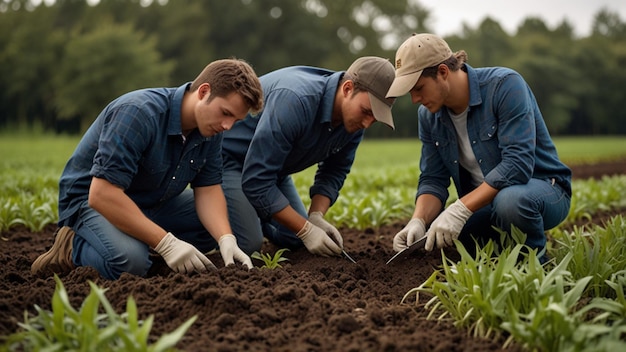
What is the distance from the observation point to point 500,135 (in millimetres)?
3914

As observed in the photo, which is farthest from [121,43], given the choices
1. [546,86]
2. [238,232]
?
[546,86]

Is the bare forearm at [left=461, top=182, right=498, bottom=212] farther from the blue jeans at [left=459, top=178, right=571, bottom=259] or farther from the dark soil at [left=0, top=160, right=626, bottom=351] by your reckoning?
the dark soil at [left=0, top=160, right=626, bottom=351]

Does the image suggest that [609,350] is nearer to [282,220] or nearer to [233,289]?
[233,289]

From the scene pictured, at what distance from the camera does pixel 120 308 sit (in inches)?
107

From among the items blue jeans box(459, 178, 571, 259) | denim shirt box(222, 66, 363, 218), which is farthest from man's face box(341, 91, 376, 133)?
blue jeans box(459, 178, 571, 259)

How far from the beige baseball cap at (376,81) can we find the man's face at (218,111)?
0.85 meters

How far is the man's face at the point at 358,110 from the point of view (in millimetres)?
3951

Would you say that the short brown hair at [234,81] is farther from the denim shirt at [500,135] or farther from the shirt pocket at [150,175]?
the denim shirt at [500,135]

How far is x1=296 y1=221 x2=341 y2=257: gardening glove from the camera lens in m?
4.14

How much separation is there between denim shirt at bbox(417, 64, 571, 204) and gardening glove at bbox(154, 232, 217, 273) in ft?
6.25

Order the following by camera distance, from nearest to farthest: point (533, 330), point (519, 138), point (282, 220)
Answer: point (533, 330) → point (519, 138) → point (282, 220)

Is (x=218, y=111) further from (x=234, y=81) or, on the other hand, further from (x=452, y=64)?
(x=452, y=64)

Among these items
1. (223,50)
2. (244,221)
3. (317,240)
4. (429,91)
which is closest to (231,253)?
(317,240)

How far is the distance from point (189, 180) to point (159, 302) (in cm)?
135
